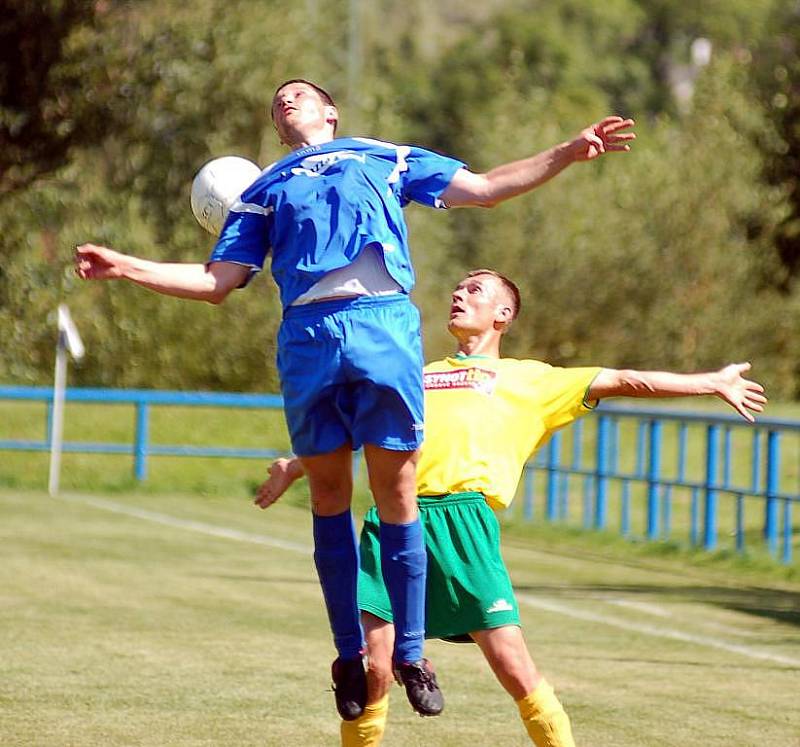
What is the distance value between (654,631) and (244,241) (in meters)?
6.03

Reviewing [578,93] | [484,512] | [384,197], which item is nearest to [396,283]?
[384,197]

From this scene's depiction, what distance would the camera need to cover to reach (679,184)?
35.9m

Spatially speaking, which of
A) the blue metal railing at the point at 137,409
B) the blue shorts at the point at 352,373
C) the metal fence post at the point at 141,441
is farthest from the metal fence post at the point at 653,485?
the blue shorts at the point at 352,373

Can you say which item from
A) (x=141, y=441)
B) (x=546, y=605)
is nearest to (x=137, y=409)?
(x=141, y=441)

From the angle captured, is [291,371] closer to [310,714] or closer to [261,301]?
[310,714]

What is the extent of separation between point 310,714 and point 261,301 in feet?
78.5

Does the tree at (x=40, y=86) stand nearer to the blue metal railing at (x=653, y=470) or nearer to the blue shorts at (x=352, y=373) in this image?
the blue metal railing at (x=653, y=470)

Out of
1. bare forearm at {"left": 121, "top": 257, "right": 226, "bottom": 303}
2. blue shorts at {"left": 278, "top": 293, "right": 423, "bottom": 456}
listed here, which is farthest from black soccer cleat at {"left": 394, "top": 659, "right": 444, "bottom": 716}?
bare forearm at {"left": 121, "top": 257, "right": 226, "bottom": 303}

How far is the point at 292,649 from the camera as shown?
965cm

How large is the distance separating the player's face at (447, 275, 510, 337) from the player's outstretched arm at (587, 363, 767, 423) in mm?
598

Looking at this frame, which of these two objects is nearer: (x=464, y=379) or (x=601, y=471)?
(x=464, y=379)

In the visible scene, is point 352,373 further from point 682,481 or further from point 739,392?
point 682,481

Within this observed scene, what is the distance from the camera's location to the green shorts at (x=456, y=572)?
596cm

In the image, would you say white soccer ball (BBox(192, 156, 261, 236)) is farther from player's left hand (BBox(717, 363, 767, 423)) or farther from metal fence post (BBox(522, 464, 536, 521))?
metal fence post (BBox(522, 464, 536, 521))
